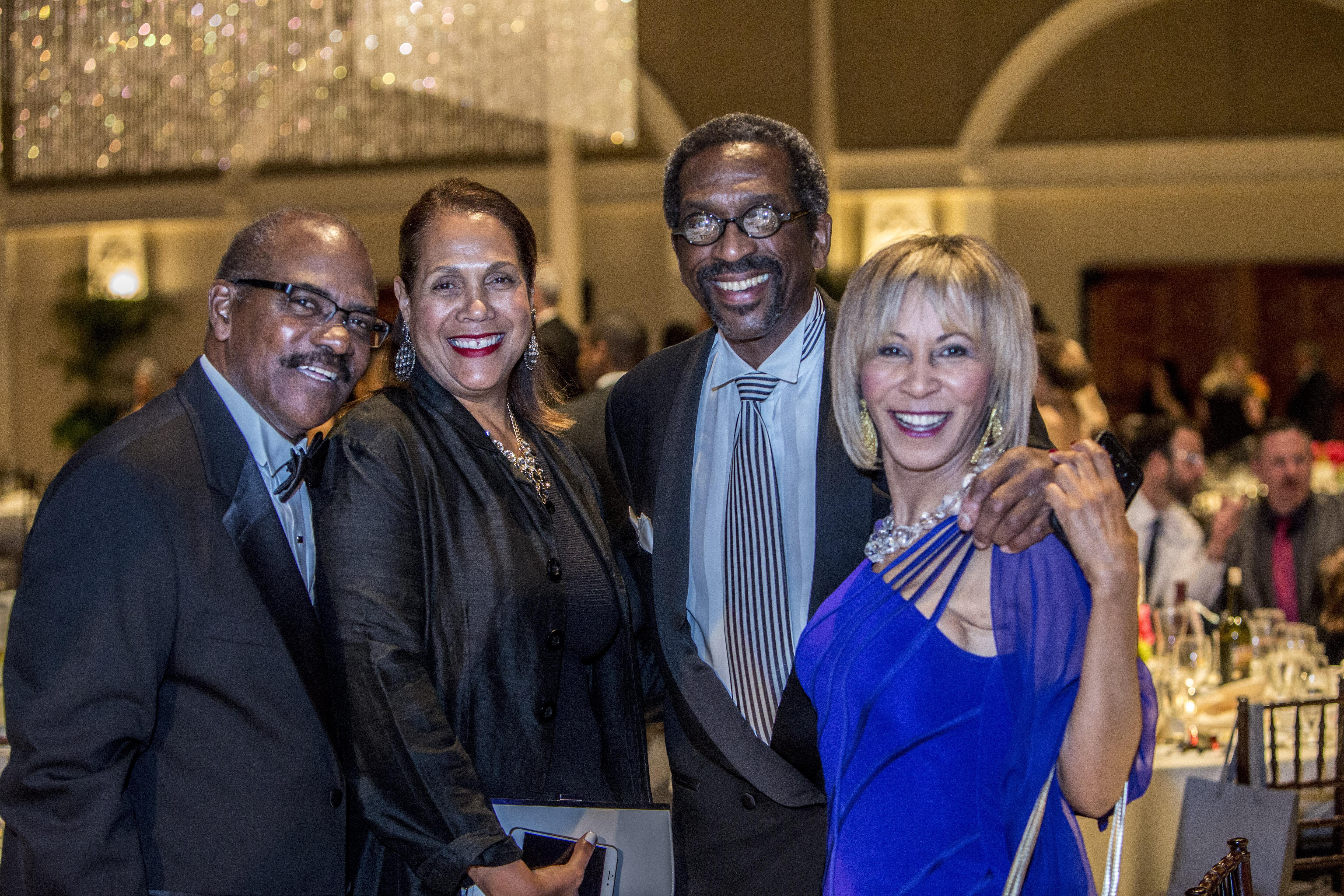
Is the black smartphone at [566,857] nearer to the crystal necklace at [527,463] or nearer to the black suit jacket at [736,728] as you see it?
the black suit jacket at [736,728]

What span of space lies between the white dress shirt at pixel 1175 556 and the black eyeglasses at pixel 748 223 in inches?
128

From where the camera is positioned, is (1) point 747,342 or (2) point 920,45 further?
(2) point 920,45

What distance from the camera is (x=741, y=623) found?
78.2 inches

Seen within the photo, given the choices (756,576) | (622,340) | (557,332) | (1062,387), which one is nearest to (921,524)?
(756,576)

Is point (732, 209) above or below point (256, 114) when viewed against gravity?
below

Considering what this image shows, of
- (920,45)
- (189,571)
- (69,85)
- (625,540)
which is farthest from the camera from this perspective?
(920,45)

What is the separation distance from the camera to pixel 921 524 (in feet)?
4.95

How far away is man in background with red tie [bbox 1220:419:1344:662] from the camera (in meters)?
4.84

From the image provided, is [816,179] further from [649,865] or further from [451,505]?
[649,865]

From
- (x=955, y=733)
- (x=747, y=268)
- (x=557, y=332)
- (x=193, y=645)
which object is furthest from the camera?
(x=557, y=332)

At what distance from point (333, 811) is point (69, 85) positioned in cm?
531

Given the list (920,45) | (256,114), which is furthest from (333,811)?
(920,45)

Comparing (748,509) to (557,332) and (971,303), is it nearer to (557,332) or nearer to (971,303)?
(971,303)

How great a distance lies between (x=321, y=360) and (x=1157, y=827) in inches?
94.7
